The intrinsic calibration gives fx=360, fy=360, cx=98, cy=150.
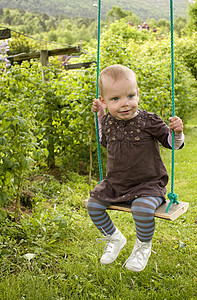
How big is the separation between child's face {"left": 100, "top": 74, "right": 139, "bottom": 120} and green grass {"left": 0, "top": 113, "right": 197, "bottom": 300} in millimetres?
1406

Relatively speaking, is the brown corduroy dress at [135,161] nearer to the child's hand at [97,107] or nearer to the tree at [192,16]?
the child's hand at [97,107]

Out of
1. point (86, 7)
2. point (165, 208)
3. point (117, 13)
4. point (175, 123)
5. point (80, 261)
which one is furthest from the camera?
point (86, 7)

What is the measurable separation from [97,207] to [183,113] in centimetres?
815

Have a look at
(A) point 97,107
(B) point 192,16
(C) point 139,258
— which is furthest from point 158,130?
(B) point 192,16

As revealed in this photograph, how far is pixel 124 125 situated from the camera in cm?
249

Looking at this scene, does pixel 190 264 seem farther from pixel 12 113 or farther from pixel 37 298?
pixel 12 113

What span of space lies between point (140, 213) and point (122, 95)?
752 millimetres

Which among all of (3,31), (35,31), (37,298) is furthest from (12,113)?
(35,31)

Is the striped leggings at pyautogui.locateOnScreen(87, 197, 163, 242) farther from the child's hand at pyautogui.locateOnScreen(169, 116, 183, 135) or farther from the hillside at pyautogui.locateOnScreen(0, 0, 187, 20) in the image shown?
the hillside at pyautogui.locateOnScreen(0, 0, 187, 20)

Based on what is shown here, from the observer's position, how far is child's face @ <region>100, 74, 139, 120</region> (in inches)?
90.4

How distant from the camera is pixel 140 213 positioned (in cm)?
218

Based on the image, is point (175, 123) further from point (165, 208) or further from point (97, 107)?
point (97, 107)

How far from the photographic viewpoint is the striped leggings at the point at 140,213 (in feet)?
7.16

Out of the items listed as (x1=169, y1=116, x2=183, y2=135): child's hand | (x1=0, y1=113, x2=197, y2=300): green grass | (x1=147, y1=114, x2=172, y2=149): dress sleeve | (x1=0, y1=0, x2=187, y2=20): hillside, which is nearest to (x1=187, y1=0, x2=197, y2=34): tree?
(x1=0, y1=113, x2=197, y2=300): green grass
